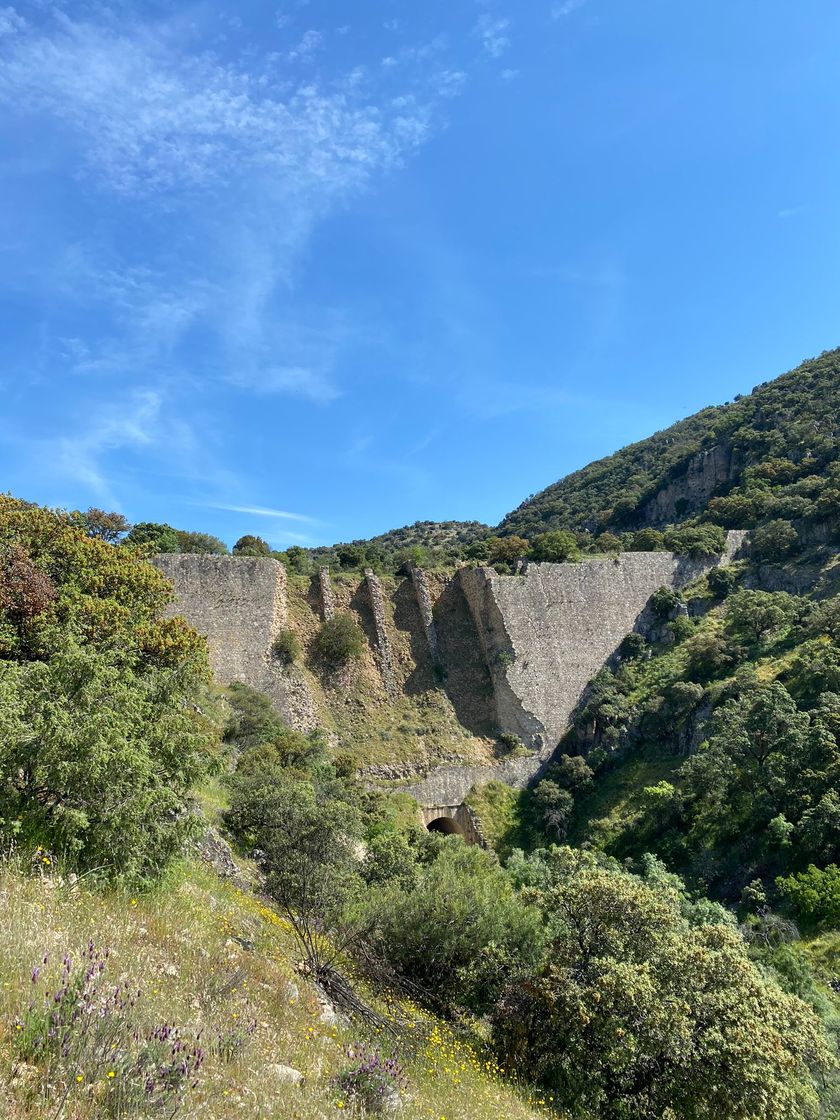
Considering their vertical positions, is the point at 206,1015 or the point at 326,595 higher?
the point at 326,595

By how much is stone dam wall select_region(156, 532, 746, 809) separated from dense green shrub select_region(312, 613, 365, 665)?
3.45ft

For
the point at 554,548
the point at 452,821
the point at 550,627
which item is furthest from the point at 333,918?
the point at 554,548

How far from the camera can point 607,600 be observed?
3453cm

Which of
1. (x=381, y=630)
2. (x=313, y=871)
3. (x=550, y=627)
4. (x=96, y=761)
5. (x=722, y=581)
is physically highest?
(x=722, y=581)

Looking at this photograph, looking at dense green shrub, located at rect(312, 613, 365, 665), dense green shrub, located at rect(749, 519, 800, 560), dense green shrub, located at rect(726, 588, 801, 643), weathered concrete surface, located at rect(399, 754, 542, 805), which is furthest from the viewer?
dense green shrub, located at rect(749, 519, 800, 560)

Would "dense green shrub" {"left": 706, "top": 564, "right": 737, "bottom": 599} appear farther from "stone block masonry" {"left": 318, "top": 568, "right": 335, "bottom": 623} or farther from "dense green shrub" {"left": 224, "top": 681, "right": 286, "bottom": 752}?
"dense green shrub" {"left": 224, "top": 681, "right": 286, "bottom": 752}

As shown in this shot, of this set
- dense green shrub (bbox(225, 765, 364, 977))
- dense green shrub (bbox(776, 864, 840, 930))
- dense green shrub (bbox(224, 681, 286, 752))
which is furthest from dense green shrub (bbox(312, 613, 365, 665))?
dense green shrub (bbox(776, 864, 840, 930))

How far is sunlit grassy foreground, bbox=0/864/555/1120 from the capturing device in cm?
311

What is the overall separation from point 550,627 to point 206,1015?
29312 millimetres

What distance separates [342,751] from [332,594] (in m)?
7.94

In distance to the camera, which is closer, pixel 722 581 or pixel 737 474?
pixel 722 581

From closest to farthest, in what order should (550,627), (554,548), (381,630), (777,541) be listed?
(381,630)
(550,627)
(777,541)
(554,548)

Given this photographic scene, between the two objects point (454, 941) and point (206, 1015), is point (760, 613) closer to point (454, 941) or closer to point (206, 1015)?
point (454, 941)

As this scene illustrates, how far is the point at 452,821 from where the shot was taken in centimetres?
2678
